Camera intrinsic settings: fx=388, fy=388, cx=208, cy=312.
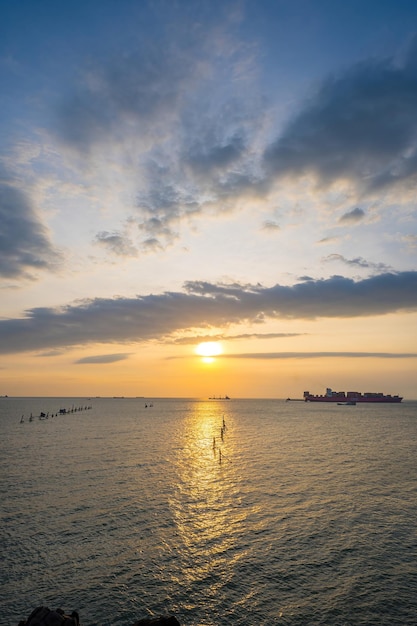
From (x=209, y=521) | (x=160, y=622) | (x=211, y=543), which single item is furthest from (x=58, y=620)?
(x=209, y=521)

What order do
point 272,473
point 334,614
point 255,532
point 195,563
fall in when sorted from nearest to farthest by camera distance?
point 334,614 → point 195,563 → point 255,532 → point 272,473

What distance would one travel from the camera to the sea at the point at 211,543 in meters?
22.2

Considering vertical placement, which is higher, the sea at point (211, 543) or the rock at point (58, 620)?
the rock at point (58, 620)

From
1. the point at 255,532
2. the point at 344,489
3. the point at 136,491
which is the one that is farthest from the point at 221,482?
the point at 255,532

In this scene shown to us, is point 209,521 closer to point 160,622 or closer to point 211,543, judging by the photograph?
point 211,543

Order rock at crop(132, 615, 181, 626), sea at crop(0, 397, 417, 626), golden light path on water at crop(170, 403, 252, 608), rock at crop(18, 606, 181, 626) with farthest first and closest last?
golden light path on water at crop(170, 403, 252, 608) < sea at crop(0, 397, 417, 626) < rock at crop(18, 606, 181, 626) < rock at crop(132, 615, 181, 626)

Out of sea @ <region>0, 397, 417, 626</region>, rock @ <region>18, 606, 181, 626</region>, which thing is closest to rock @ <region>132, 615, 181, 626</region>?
rock @ <region>18, 606, 181, 626</region>

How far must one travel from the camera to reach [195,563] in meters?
27.9

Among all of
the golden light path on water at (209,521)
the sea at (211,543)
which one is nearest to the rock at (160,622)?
the sea at (211,543)

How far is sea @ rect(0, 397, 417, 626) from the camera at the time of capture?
22.2 m

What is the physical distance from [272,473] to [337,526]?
2403 cm

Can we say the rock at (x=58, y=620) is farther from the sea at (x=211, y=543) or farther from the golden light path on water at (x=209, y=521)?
the golden light path on water at (x=209, y=521)

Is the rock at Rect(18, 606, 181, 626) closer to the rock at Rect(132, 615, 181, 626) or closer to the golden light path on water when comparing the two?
the rock at Rect(132, 615, 181, 626)

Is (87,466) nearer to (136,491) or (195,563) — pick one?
(136,491)
